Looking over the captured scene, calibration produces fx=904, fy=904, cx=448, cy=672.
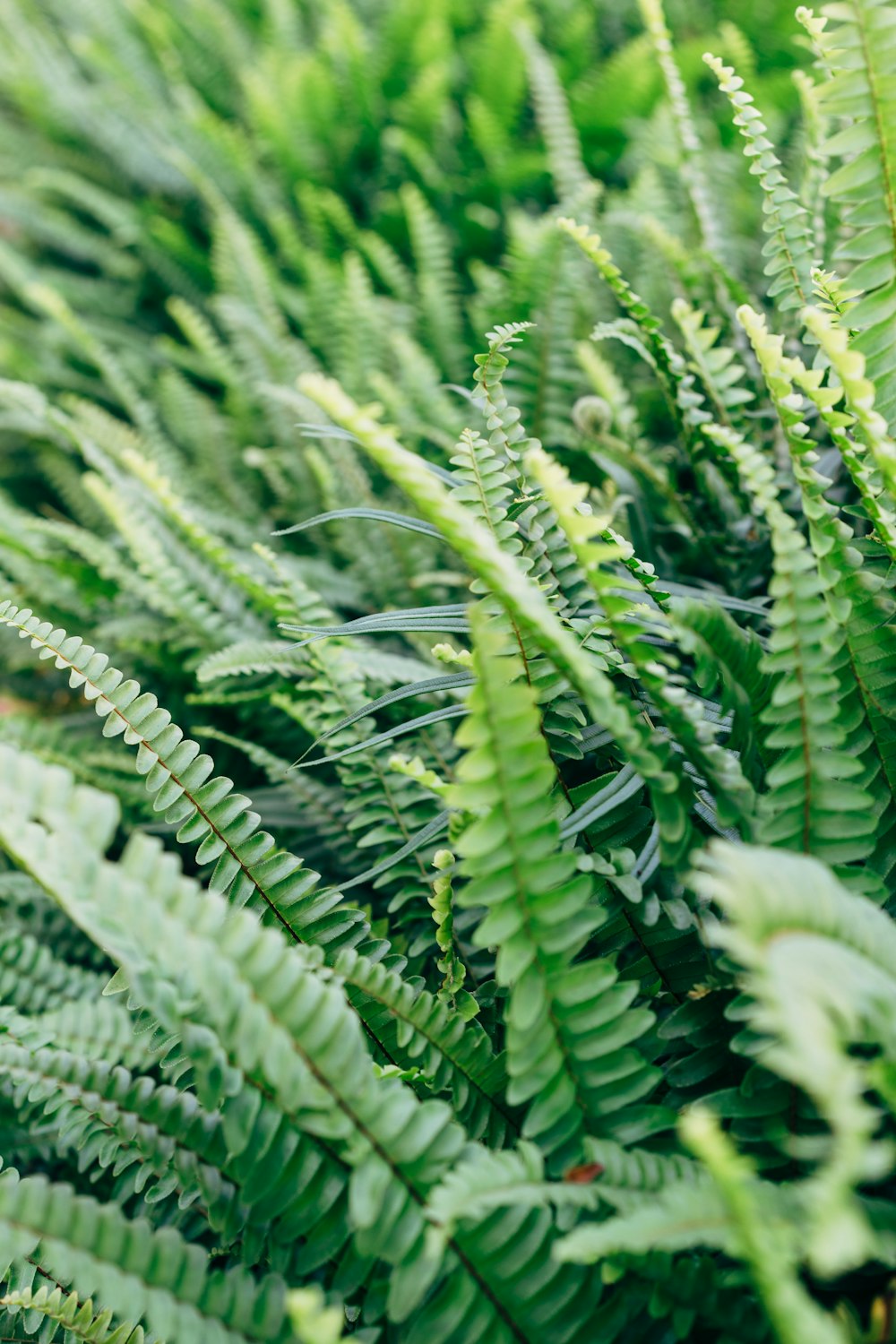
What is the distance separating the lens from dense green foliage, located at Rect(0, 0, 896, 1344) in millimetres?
486

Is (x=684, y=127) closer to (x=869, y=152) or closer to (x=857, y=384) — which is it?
(x=869, y=152)

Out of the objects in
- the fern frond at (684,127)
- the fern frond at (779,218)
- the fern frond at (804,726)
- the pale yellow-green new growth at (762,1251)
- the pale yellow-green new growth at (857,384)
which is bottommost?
the pale yellow-green new growth at (762,1251)

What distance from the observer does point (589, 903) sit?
2.24 ft

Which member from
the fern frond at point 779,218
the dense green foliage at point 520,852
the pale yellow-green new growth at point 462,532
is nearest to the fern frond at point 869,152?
the dense green foliage at point 520,852

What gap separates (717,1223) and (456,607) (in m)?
0.48

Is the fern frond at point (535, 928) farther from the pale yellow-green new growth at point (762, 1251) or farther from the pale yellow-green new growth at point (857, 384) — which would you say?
the pale yellow-green new growth at point (857, 384)

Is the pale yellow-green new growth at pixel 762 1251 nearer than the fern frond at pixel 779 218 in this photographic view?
Yes

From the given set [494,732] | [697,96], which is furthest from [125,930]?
[697,96]

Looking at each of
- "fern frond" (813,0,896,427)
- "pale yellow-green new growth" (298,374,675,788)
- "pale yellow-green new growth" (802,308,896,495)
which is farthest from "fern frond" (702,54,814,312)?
"pale yellow-green new growth" (298,374,675,788)

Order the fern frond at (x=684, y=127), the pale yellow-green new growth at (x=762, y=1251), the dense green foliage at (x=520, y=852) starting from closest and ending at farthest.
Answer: the pale yellow-green new growth at (x=762, y=1251) < the dense green foliage at (x=520, y=852) < the fern frond at (x=684, y=127)

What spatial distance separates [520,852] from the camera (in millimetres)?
532

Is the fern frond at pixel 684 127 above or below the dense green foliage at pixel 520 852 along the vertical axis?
above

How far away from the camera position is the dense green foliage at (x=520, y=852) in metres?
0.49

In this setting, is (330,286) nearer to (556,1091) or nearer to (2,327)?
(2,327)
